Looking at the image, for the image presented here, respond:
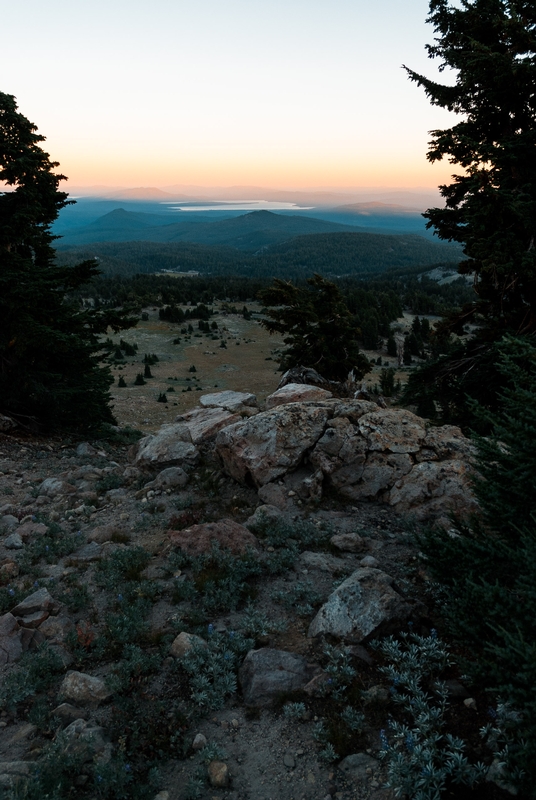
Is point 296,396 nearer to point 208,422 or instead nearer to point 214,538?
point 208,422

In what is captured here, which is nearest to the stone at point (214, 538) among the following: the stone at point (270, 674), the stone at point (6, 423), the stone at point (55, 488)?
the stone at point (270, 674)

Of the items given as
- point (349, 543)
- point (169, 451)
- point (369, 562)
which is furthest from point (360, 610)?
point (169, 451)

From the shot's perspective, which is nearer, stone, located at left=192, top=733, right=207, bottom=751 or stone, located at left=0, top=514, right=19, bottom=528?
stone, located at left=192, top=733, right=207, bottom=751

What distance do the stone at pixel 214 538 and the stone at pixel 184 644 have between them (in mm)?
1698

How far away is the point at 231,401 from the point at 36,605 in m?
9.12

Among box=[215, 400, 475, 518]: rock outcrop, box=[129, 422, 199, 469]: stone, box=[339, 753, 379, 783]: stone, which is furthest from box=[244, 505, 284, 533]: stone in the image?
box=[339, 753, 379, 783]: stone

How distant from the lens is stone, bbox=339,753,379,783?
368 cm

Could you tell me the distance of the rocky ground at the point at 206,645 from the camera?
3.81 m

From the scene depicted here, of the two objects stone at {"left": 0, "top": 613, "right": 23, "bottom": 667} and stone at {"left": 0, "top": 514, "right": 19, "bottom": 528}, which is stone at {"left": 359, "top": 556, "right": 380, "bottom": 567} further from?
stone at {"left": 0, "top": 514, "right": 19, "bottom": 528}

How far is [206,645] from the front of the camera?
16.8ft

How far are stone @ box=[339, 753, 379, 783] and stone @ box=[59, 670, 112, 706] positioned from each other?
2356 millimetres

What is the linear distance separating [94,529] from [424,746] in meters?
6.19

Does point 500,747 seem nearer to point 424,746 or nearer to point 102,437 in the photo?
point 424,746

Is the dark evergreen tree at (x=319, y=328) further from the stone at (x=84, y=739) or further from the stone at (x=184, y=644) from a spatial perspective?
the stone at (x=84, y=739)
